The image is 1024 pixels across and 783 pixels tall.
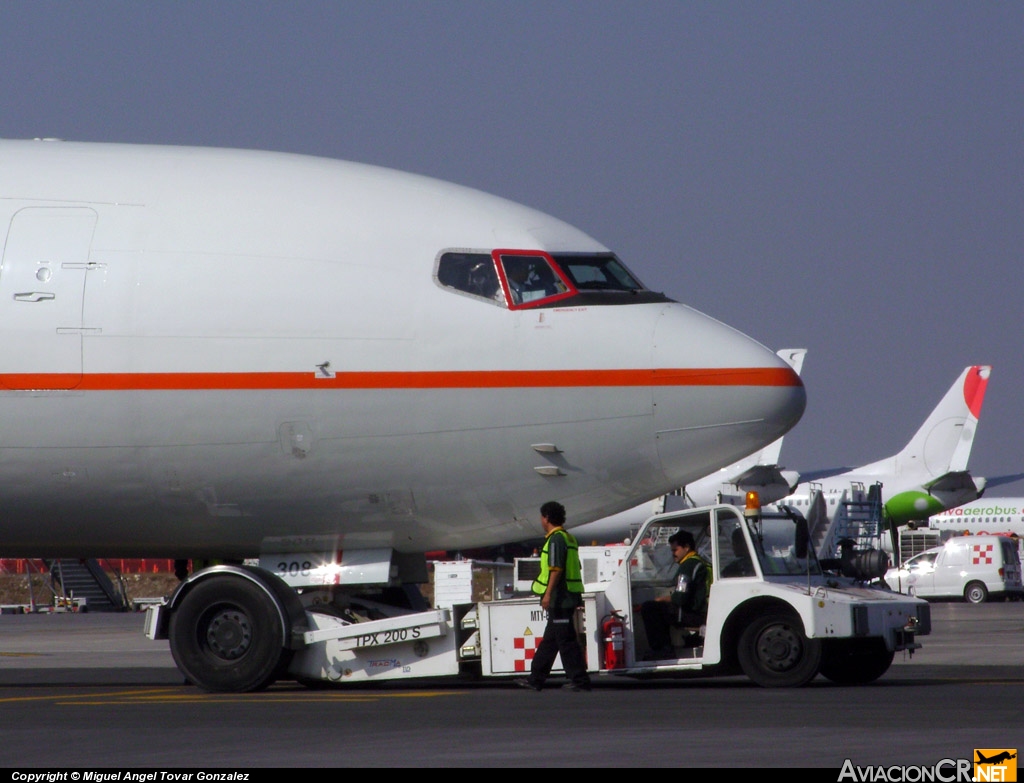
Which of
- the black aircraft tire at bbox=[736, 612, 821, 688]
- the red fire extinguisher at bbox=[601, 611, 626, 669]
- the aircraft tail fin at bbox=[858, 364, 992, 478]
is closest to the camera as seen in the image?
the black aircraft tire at bbox=[736, 612, 821, 688]

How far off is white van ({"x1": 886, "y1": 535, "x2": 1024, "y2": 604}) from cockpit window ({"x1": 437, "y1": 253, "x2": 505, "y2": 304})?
125 ft

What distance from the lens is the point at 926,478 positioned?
70438mm

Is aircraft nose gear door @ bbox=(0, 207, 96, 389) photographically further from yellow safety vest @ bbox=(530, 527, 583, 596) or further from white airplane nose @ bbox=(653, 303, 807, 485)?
white airplane nose @ bbox=(653, 303, 807, 485)

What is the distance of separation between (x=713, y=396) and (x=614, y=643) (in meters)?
2.86

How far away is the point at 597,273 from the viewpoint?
15.5m

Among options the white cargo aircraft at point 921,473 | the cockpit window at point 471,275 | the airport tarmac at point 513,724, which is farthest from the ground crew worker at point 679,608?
the white cargo aircraft at point 921,473

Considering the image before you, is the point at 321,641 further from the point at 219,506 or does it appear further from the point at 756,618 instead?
the point at 756,618

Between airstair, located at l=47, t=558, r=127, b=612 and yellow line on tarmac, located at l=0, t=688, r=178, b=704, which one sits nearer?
yellow line on tarmac, located at l=0, t=688, r=178, b=704

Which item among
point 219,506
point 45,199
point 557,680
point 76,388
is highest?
point 45,199

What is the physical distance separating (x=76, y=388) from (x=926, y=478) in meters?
60.3

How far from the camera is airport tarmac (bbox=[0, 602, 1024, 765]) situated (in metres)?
10.1

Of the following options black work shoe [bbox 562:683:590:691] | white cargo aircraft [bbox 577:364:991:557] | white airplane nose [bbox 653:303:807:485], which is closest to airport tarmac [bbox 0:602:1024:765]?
black work shoe [bbox 562:683:590:691]

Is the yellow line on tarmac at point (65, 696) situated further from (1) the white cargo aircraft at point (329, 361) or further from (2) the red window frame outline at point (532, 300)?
(2) the red window frame outline at point (532, 300)

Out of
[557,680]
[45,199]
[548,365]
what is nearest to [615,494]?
[548,365]
